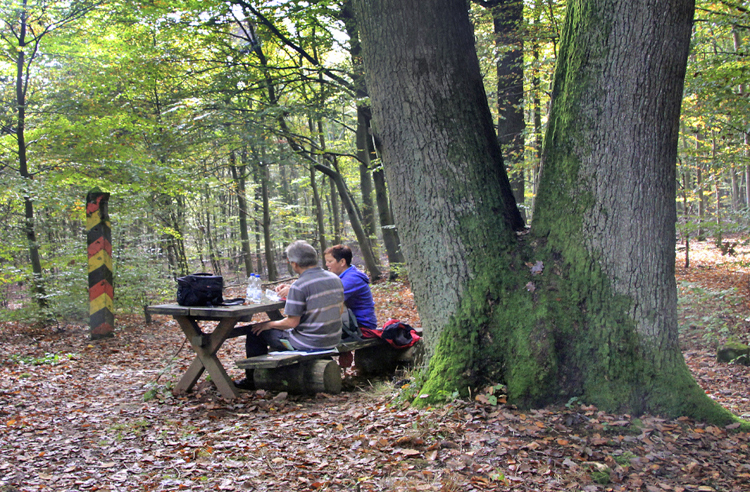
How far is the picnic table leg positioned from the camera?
5.04 meters

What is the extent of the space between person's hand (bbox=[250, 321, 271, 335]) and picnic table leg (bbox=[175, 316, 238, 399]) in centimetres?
21

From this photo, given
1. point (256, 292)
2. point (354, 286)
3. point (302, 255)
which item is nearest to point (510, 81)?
point (354, 286)

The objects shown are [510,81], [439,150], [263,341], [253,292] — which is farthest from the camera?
[510,81]

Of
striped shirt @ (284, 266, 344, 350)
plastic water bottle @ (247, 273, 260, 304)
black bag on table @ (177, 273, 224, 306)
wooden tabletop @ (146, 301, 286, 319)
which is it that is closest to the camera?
wooden tabletop @ (146, 301, 286, 319)

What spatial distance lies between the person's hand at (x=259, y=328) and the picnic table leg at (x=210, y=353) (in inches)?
8.1

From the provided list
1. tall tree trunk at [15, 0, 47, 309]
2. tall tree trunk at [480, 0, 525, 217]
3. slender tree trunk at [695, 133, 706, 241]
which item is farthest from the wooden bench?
slender tree trunk at [695, 133, 706, 241]

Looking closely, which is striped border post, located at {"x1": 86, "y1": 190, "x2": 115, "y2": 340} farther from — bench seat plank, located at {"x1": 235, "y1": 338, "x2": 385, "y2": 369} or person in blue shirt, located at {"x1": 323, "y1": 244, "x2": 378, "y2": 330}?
bench seat plank, located at {"x1": 235, "y1": 338, "x2": 385, "y2": 369}

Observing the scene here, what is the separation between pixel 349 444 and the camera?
3.37 m

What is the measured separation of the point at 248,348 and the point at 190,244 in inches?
690

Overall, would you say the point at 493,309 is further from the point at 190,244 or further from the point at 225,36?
the point at 190,244

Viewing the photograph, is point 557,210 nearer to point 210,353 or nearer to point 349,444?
point 349,444

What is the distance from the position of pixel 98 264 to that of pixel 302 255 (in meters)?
5.09

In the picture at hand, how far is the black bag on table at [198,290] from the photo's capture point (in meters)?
5.02

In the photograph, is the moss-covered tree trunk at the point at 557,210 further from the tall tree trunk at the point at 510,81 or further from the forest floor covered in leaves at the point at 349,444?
the tall tree trunk at the point at 510,81
